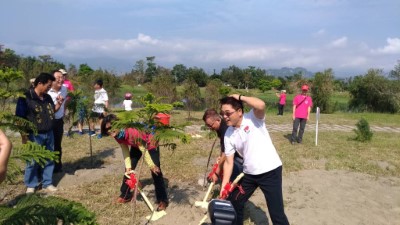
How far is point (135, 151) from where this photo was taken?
5.55 metres

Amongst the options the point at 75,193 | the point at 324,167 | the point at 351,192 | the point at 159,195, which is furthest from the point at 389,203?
the point at 75,193

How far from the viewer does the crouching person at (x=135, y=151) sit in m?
4.32

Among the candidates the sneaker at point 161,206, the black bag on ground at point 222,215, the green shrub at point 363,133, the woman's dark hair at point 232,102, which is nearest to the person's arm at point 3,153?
the black bag on ground at point 222,215

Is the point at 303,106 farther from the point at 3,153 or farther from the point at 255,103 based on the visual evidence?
the point at 3,153

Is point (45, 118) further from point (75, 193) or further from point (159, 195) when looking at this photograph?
point (159, 195)

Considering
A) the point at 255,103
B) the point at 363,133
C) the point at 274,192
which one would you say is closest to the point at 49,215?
the point at 255,103

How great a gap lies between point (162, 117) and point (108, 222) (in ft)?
5.73

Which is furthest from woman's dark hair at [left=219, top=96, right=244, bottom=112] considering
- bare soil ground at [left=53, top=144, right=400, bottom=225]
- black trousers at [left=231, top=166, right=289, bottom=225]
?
bare soil ground at [left=53, top=144, right=400, bottom=225]

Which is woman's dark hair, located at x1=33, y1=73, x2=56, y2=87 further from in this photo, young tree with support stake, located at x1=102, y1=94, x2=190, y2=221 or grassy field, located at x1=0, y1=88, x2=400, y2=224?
grassy field, located at x1=0, y1=88, x2=400, y2=224

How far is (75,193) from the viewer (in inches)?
237

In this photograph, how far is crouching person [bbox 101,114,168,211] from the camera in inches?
170

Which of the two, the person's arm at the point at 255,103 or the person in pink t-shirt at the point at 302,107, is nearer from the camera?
the person's arm at the point at 255,103

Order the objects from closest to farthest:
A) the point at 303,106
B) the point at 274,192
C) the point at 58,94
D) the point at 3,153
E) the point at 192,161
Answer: the point at 3,153 < the point at 274,192 < the point at 58,94 < the point at 192,161 < the point at 303,106

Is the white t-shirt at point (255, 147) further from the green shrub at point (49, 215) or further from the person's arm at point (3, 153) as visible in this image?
the person's arm at point (3, 153)
